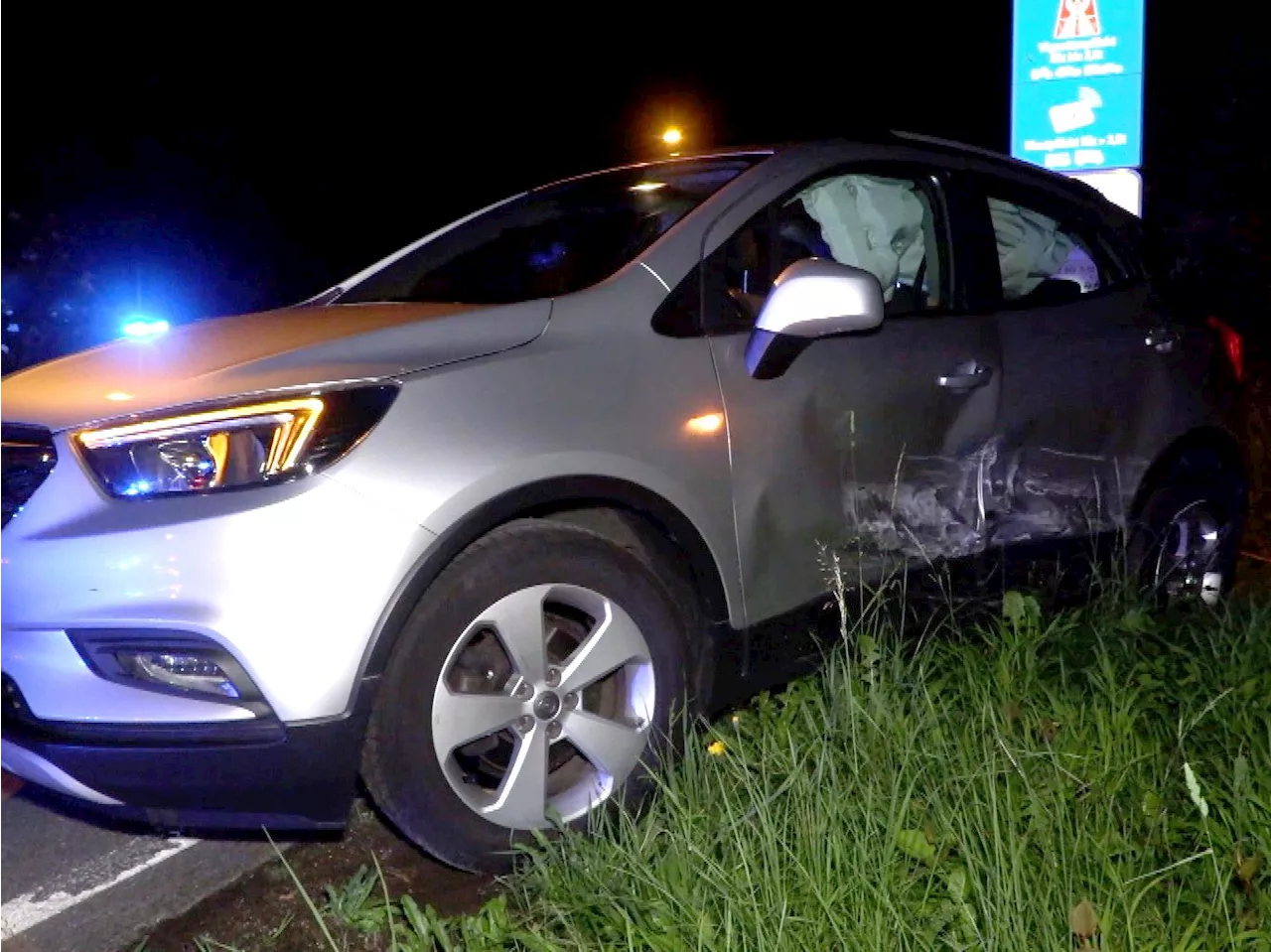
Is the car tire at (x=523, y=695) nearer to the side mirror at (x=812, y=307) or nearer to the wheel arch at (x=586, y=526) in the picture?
the wheel arch at (x=586, y=526)

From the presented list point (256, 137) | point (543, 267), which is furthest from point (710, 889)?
point (256, 137)

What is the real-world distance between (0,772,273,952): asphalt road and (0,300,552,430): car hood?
104 cm

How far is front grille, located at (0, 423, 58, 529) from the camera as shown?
2.93 meters

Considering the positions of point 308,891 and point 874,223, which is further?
point 874,223

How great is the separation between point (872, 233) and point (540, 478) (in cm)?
163

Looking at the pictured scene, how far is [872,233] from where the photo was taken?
426cm

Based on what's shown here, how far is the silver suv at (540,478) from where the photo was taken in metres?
2.80

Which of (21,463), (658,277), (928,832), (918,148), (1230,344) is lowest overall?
(928,832)

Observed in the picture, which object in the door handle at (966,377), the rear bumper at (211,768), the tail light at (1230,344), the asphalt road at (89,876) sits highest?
the door handle at (966,377)

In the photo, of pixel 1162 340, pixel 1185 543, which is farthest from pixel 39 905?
pixel 1185 543

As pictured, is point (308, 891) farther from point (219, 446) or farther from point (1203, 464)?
point (1203, 464)

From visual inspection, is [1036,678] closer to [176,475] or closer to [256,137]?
[176,475]

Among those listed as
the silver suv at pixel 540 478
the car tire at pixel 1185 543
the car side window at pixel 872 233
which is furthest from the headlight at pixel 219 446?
the car tire at pixel 1185 543

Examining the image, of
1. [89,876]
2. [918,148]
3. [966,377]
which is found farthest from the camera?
[918,148]
